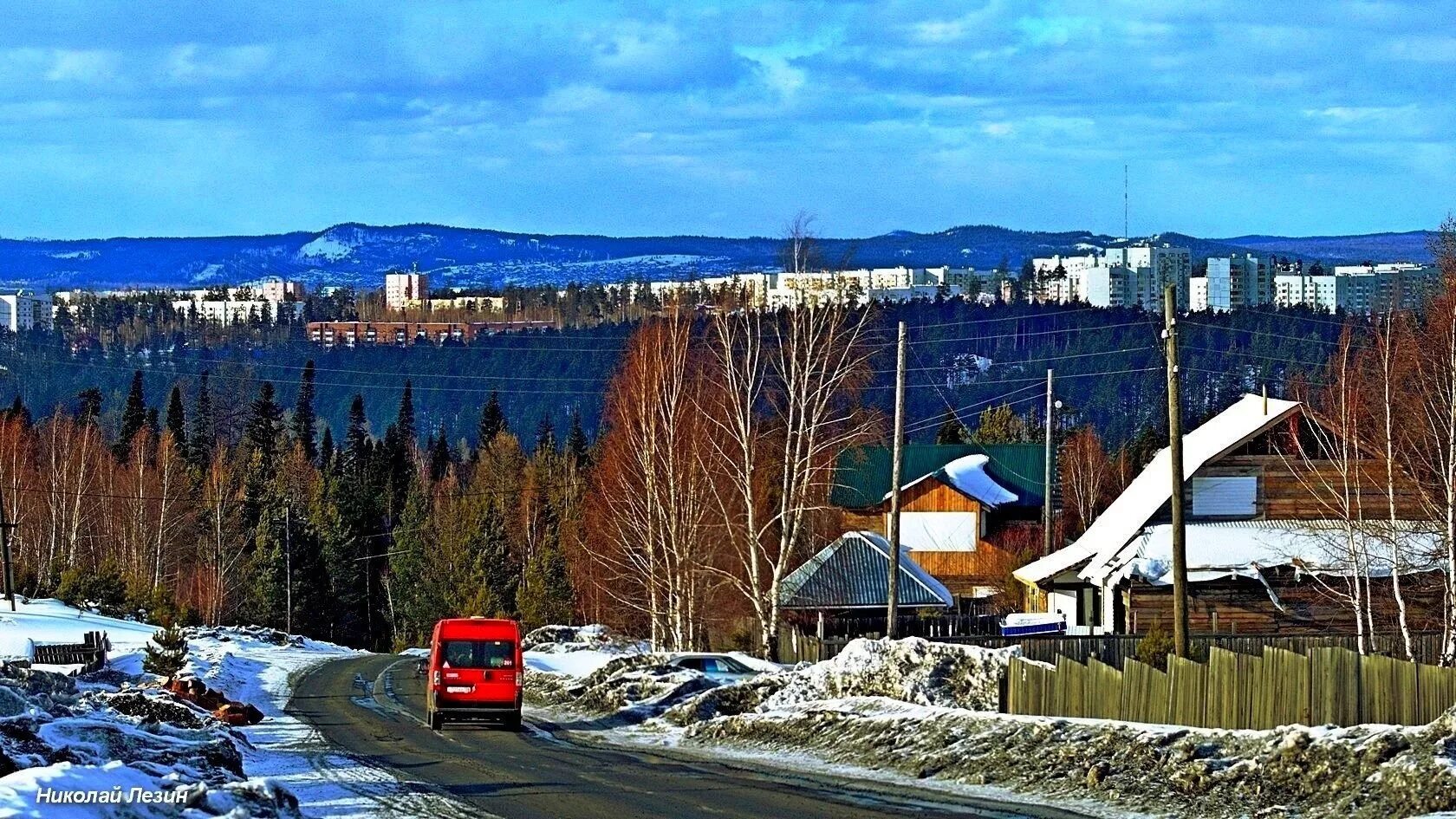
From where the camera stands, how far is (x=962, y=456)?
88.8m

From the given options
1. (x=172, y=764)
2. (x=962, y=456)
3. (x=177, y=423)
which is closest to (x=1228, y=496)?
(x=962, y=456)

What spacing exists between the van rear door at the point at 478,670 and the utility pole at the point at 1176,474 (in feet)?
41.8

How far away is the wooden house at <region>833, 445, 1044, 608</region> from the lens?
263 feet

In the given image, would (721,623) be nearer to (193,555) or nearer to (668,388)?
Result: (668,388)

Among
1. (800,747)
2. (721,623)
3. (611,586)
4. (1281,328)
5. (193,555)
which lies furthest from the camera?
(1281,328)

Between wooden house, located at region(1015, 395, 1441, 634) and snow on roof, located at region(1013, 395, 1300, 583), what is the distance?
2.7 inches

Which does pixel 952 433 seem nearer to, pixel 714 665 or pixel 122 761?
pixel 714 665

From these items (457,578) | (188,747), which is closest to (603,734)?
(188,747)

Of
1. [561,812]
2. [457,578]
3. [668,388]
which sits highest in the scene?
[668,388]

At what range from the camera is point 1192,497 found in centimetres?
5331

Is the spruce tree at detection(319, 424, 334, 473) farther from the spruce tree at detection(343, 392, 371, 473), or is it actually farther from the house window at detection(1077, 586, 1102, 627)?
→ the house window at detection(1077, 586, 1102, 627)

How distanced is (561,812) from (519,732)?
13.6 meters

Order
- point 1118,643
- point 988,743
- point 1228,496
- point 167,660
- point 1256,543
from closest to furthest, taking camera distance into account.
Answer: point 988,743 < point 167,660 < point 1118,643 < point 1256,543 < point 1228,496

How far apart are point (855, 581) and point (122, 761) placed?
3749 cm
